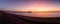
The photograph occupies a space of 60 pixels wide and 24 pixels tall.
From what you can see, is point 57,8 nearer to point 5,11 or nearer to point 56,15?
point 56,15

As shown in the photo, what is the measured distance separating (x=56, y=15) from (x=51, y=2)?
16 cm

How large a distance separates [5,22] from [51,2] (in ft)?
1.62

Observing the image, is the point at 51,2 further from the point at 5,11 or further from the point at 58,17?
the point at 5,11

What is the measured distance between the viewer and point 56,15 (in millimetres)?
802

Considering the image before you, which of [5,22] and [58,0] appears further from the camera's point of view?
[58,0]

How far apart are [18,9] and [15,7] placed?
4 centimetres

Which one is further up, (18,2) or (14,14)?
(18,2)

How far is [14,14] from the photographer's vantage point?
0.81m

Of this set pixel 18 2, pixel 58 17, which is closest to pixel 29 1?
pixel 18 2

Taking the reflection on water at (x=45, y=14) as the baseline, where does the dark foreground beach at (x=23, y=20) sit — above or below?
below

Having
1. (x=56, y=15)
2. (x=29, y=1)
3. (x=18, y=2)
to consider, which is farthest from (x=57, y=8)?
(x=18, y=2)

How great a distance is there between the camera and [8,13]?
820 mm

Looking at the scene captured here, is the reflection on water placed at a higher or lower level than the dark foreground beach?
higher

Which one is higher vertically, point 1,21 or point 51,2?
point 51,2
